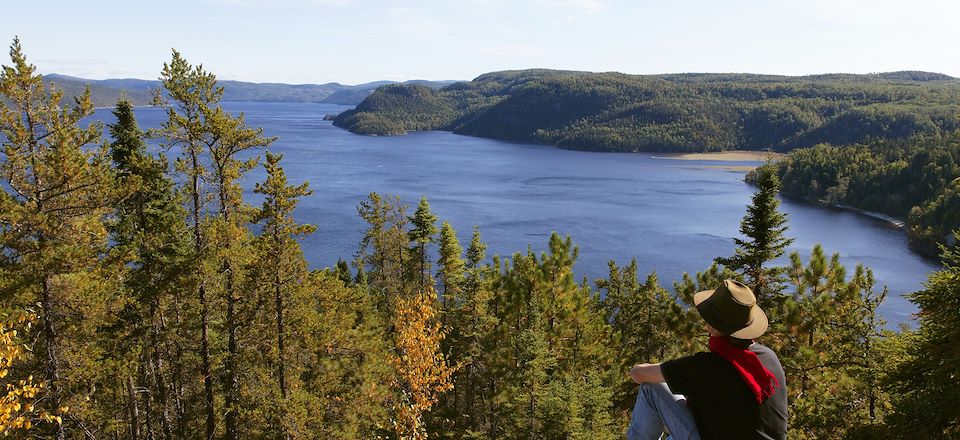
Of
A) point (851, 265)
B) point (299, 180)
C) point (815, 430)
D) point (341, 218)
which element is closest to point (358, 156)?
point (299, 180)

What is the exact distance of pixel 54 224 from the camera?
11.6 m

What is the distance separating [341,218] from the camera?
277 feet

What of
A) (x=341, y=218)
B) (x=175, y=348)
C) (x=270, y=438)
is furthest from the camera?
(x=341, y=218)

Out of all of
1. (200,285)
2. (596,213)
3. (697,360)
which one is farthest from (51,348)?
(596,213)

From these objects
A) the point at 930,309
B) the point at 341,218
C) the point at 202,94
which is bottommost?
the point at 341,218

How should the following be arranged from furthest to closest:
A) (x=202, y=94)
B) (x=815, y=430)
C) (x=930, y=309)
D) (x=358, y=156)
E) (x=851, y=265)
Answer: (x=358, y=156)
(x=851, y=265)
(x=202, y=94)
(x=815, y=430)
(x=930, y=309)

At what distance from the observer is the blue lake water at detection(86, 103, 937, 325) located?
7119 centimetres

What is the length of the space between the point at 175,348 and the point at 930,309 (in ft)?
70.5

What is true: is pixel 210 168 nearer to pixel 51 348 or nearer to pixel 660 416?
pixel 51 348

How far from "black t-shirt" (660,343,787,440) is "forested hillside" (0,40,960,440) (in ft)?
18.7

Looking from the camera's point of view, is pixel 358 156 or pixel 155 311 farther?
pixel 358 156

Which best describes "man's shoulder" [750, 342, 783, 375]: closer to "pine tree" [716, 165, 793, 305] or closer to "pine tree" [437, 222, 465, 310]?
"pine tree" [716, 165, 793, 305]

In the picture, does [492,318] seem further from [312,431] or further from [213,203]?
[213,203]

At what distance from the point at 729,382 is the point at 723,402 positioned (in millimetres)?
127
